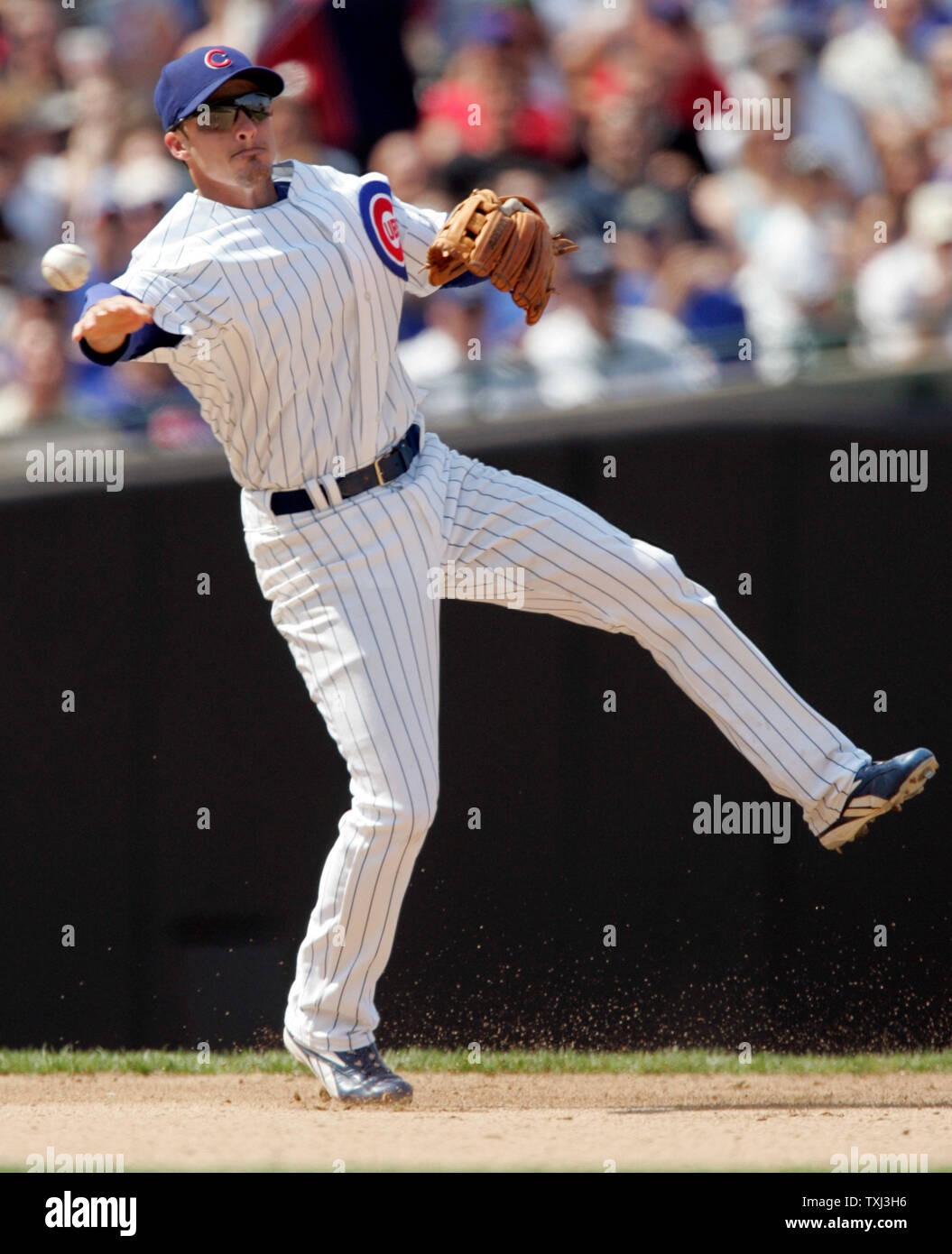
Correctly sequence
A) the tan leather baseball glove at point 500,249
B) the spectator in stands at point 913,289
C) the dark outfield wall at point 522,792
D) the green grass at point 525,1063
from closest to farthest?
the tan leather baseball glove at point 500,249
the green grass at point 525,1063
the dark outfield wall at point 522,792
the spectator in stands at point 913,289

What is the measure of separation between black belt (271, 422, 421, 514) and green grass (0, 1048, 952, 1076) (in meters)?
1.84

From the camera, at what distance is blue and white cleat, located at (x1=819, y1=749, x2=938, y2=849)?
3775 millimetres

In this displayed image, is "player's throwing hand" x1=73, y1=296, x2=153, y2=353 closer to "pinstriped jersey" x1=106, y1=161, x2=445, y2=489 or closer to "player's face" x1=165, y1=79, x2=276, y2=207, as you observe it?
"pinstriped jersey" x1=106, y1=161, x2=445, y2=489

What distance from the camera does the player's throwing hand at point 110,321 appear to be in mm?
3365

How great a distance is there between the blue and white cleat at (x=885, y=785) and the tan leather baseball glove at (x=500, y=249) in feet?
3.93

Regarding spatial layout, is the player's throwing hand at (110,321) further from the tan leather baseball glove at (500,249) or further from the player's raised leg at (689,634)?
the player's raised leg at (689,634)

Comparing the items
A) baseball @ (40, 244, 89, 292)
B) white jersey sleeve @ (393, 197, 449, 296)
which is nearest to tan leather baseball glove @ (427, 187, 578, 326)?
white jersey sleeve @ (393, 197, 449, 296)

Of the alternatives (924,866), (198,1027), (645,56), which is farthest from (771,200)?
(198,1027)

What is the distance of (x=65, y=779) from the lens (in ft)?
17.1

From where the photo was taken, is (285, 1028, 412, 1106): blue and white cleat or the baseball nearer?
the baseball

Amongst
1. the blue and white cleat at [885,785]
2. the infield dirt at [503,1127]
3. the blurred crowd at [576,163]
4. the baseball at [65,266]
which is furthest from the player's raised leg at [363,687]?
the blurred crowd at [576,163]

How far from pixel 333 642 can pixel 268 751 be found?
1491 mm

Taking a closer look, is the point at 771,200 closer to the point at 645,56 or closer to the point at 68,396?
the point at 645,56

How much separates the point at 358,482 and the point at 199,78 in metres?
0.87
